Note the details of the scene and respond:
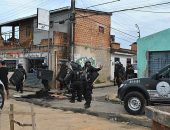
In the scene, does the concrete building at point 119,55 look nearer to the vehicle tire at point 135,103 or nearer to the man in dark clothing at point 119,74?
the man in dark clothing at point 119,74

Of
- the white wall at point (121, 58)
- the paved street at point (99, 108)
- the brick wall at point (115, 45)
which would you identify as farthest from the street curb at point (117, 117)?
the brick wall at point (115, 45)

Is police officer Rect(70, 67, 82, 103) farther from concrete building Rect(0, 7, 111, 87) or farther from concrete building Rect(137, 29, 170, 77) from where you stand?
concrete building Rect(0, 7, 111, 87)

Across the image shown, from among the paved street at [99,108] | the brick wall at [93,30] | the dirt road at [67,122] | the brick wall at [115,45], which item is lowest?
the dirt road at [67,122]

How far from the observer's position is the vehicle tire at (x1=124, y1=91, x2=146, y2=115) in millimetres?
13141

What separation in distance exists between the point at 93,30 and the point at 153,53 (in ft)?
34.8

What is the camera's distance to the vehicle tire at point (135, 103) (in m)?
13.1

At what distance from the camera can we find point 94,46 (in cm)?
2906

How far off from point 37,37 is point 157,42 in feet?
42.8

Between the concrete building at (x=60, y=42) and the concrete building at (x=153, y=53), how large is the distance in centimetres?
782

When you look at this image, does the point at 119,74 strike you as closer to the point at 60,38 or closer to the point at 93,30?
the point at 60,38

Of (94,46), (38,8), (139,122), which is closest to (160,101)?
(139,122)

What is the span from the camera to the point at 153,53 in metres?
18.9

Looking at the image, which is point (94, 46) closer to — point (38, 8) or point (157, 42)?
point (38, 8)

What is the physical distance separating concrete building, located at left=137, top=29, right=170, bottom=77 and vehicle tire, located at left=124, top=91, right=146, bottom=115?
5.34 m
